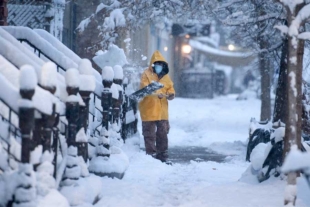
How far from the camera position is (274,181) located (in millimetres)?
7289

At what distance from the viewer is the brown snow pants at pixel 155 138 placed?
10.4m

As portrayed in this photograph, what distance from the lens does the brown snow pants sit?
1036cm

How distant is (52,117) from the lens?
525 cm

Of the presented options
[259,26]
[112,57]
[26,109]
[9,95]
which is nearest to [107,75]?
[9,95]

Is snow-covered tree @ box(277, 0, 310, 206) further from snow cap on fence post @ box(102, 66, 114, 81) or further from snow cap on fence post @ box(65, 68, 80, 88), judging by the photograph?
snow cap on fence post @ box(102, 66, 114, 81)

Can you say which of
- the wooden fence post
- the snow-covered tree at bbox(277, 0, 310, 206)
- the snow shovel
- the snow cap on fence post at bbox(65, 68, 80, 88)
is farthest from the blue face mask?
the wooden fence post

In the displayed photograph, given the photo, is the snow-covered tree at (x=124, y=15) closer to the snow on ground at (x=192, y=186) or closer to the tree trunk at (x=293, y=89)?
the snow on ground at (x=192, y=186)

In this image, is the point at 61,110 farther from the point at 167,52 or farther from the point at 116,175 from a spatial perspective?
the point at 167,52

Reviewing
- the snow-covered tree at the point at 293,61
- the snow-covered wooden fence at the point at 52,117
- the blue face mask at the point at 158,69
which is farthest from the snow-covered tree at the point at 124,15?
the snow-covered tree at the point at 293,61

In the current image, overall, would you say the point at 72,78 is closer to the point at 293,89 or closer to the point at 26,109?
the point at 26,109

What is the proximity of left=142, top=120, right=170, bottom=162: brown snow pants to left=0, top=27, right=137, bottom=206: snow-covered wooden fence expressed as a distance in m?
1.97

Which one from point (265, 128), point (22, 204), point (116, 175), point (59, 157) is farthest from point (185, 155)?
point (22, 204)

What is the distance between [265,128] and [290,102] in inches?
181

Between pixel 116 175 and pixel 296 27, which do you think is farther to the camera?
pixel 116 175
